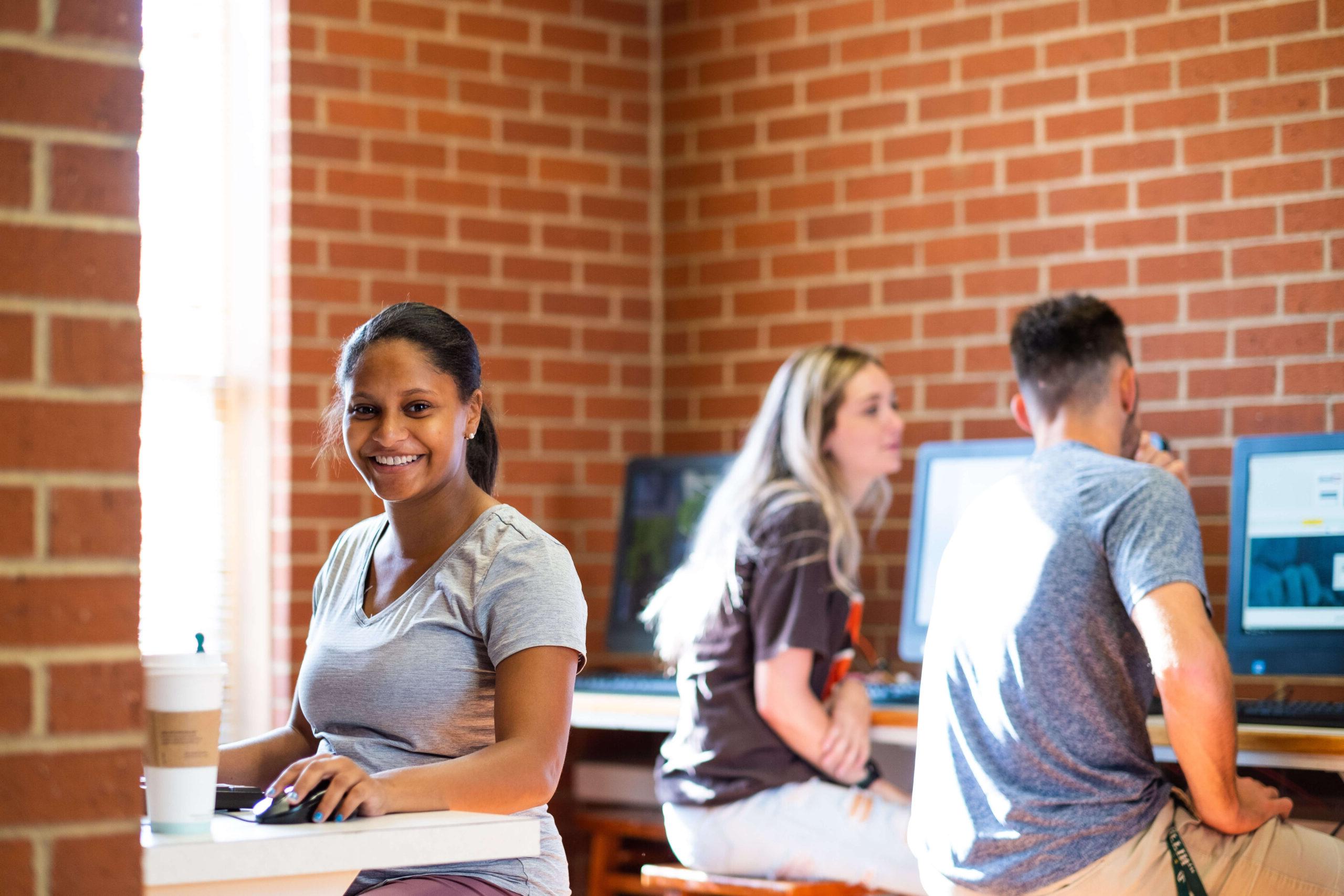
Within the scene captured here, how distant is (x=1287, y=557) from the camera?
9.48ft

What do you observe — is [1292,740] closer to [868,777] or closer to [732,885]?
[868,777]

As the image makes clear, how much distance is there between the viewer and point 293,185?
143 inches

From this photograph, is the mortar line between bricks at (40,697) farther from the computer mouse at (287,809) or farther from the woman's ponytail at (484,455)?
the woman's ponytail at (484,455)

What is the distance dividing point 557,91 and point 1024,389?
195cm

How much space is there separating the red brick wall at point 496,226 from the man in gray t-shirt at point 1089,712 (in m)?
1.80

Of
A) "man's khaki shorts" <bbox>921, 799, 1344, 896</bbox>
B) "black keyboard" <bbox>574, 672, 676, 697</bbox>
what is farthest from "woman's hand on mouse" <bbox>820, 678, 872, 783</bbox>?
"man's khaki shorts" <bbox>921, 799, 1344, 896</bbox>

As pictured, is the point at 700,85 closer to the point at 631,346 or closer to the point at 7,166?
the point at 631,346

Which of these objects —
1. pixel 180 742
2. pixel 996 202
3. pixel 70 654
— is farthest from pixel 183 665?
pixel 996 202

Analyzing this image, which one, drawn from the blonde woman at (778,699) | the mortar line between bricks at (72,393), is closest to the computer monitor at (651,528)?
the blonde woman at (778,699)

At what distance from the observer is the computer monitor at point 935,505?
11.0 feet

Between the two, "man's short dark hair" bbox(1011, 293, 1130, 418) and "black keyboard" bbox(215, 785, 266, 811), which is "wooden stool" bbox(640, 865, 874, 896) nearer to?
"man's short dark hair" bbox(1011, 293, 1130, 418)

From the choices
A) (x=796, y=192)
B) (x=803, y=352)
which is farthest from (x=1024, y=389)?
(x=796, y=192)

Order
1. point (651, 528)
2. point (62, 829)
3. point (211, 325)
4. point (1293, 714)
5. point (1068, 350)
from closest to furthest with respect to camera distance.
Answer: point (62, 829) < point (1068, 350) < point (1293, 714) < point (211, 325) < point (651, 528)

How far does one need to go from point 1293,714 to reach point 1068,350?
2.39 ft
